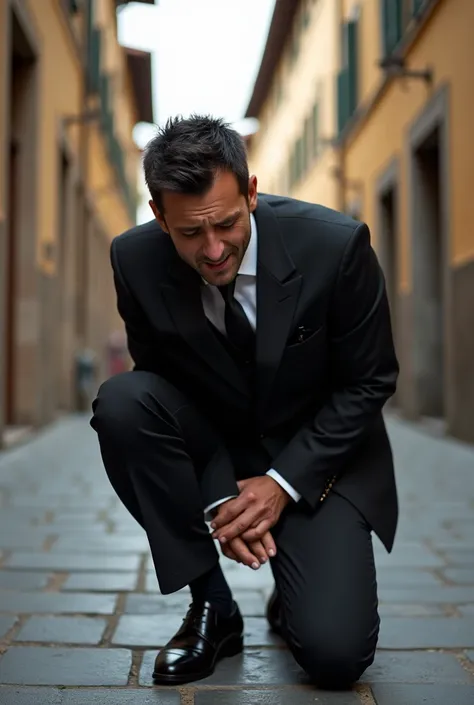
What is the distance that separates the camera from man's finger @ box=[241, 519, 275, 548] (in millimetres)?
2467

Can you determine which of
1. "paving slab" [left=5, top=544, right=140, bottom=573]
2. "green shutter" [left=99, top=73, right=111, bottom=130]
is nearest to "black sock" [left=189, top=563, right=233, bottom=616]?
"paving slab" [left=5, top=544, right=140, bottom=573]

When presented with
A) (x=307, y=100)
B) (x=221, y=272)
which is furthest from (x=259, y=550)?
(x=307, y=100)

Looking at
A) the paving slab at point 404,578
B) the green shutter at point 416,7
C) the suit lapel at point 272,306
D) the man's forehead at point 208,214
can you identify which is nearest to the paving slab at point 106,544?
the paving slab at point 404,578

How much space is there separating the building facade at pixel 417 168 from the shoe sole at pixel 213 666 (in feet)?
20.4

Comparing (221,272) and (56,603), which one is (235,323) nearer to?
(221,272)

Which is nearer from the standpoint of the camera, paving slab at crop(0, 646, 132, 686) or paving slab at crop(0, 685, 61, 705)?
paving slab at crop(0, 685, 61, 705)

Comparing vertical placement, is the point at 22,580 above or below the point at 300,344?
below

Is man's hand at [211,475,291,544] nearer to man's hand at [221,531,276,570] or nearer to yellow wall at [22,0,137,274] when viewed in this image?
man's hand at [221,531,276,570]

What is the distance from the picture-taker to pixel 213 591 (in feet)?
8.77

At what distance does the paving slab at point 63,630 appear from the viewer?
279 centimetres

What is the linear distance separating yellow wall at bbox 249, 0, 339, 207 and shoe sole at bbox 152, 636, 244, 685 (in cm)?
1316

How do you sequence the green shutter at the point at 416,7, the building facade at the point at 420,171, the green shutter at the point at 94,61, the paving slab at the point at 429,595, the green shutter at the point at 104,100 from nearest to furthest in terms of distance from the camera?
the paving slab at the point at 429,595, the building facade at the point at 420,171, the green shutter at the point at 416,7, the green shutter at the point at 94,61, the green shutter at the point at 104,100

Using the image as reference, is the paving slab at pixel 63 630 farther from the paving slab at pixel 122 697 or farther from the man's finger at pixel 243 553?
the man's finger at pixel 243 553

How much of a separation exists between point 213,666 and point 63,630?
56cm
